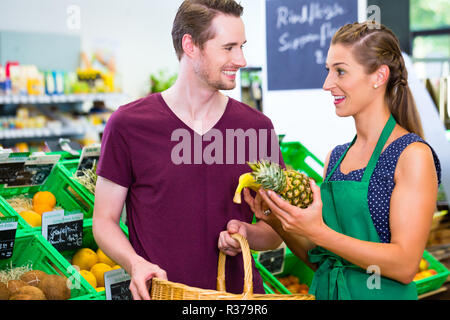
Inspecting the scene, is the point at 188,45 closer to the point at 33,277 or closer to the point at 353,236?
the point at 353,236

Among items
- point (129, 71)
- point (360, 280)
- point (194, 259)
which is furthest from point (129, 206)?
point (129, 71)

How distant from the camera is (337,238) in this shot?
1523 mm

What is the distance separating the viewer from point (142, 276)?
1465 millimetres

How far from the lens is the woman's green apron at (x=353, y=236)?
1.63 meters

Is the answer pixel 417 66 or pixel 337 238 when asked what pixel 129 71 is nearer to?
pixel 417 66

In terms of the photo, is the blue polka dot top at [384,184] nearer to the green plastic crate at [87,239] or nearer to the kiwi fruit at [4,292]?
the green plastic crate at [87,239]

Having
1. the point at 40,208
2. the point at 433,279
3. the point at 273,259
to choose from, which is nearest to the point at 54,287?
the point at 40,208

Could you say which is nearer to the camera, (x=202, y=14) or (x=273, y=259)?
(x=202, y=14)

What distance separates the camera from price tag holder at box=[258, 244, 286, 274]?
10.1 feet

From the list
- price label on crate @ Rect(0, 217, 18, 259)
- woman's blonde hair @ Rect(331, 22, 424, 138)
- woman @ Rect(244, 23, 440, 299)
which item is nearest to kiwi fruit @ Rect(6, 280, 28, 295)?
price label on crate @ Rect(0, 217, 18, 259)

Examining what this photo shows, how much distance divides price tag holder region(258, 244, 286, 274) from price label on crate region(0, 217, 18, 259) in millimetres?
1409

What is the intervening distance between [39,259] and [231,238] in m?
1.15

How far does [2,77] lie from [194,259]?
5262 mm

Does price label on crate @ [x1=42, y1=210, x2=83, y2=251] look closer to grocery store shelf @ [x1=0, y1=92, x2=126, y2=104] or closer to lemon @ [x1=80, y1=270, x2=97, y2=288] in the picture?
lemon @ [x1=80, y1=270, x2=97, y2=288]
